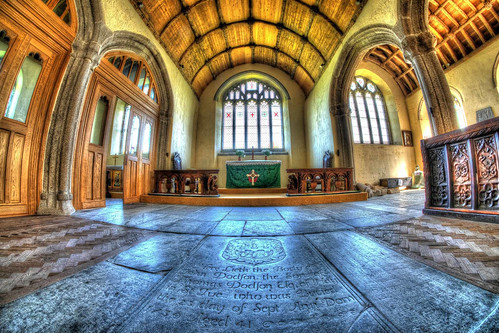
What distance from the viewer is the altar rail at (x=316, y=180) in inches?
204

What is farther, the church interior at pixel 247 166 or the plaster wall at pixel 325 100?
the plaster wall at pixel 325 100

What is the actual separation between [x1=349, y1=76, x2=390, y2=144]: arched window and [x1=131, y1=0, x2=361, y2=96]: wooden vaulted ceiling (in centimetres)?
277

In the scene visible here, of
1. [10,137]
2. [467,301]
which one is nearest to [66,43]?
[10,137]

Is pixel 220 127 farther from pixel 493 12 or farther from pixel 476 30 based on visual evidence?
pixel 493 12

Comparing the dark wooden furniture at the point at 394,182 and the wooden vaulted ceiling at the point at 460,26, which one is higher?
the wooden vaulted ceiling at the point at 460,26

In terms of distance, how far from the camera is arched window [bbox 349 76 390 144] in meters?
9.44

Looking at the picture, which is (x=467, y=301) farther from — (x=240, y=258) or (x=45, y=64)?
(x=45, y=64)

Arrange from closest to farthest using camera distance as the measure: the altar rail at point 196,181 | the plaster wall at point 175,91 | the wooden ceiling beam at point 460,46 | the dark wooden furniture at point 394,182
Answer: the plaster wall at point 175,91 < the altar rail at point 196,181 < the wooden ceiling beam at point 460,46 < the dark wooden furniture at point 394,182

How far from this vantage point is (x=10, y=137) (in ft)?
10.0

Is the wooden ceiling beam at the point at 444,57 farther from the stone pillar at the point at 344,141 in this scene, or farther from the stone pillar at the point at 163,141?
the stone pillar at the point at 163,141

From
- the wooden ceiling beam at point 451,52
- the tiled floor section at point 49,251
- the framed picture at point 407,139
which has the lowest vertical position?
the tiled floor section at point 49,251

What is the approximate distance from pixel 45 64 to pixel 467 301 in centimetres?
641

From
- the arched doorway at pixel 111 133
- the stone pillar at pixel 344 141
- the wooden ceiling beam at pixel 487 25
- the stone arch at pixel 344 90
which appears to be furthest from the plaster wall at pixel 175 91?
the wooden ceiling beam at pixel 487 25

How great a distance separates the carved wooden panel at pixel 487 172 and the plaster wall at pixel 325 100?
4476 mm
